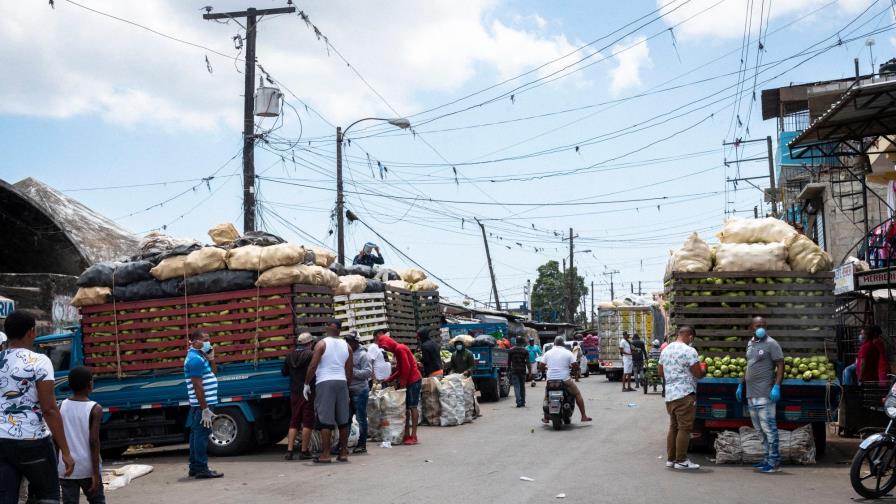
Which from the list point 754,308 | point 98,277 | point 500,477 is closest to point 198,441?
point 500,477

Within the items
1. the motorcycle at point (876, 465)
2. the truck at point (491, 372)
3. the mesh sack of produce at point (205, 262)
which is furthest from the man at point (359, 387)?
the truck at point (491, 372)

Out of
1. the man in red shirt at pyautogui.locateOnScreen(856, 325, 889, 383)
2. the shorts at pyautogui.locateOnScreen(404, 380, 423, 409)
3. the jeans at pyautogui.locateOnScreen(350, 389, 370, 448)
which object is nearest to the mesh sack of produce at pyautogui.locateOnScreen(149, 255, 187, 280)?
the jeans at pyautogui.locateOnScreen(350, 389, 370, 448)

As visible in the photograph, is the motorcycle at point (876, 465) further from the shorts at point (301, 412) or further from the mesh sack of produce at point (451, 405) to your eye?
the mesh sack of produce at point (451, 405)

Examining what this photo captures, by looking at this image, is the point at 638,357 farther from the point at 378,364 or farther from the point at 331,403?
the point at 331,403

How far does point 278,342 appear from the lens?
1356cm

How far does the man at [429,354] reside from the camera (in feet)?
57.5

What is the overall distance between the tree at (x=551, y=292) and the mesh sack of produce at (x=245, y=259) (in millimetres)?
79225

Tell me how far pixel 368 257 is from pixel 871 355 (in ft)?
48.5

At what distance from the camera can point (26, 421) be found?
20.2ft

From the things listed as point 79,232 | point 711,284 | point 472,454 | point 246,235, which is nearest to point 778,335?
point 711,284

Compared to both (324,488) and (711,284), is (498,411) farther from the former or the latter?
(324,488)

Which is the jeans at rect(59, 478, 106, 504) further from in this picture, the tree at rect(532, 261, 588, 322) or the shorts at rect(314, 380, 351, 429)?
the tree at rect(532, 261, 588, 322)

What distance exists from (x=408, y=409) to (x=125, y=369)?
4727mm

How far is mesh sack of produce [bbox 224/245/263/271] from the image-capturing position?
13609mm
